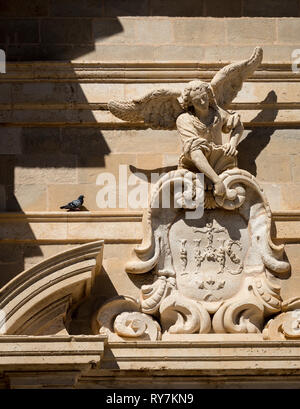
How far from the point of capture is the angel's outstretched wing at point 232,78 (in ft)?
52.1

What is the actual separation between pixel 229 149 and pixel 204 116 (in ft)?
1.16

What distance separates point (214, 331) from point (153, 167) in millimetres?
1644

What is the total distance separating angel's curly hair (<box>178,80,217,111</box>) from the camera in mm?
15656

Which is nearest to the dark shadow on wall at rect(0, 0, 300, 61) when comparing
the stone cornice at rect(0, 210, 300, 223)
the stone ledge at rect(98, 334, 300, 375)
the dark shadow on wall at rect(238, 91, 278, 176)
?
the dark shadow on wall at rect(238, 91, 278, 176)

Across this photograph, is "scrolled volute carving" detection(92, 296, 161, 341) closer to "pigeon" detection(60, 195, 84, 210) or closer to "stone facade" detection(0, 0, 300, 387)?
"stone facade" detection(0, 0, 300, 387)

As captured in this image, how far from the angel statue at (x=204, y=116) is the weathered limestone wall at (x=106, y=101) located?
33cm

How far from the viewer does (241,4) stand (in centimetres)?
1673

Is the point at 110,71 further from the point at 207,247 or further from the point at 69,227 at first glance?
the point at 207,247

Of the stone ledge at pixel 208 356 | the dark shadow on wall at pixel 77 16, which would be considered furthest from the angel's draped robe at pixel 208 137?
the stone ledge at pixel 208 356

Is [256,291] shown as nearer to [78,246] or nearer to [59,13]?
[78,246]

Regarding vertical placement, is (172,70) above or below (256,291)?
above

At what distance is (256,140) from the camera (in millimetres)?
16219

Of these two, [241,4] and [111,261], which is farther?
[241,4]

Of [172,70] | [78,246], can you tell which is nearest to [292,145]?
[172,70]
